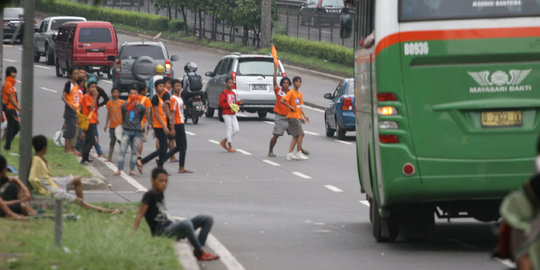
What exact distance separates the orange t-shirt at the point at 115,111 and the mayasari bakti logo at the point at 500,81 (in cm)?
1155

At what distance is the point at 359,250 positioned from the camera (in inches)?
513

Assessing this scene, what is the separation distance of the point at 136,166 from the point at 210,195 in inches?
187

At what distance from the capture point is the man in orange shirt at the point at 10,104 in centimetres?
2314

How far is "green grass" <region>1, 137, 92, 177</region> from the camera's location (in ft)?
64.5

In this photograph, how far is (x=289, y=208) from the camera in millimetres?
17234

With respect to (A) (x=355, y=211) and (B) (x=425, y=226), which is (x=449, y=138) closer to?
(B) (x=425, y=226)

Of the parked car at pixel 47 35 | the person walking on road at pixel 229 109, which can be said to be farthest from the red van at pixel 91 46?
the person walking on road at pixel 229 109

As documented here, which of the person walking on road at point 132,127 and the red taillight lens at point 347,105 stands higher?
the person walking on road at point 132,127

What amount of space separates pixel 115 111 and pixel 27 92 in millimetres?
7852

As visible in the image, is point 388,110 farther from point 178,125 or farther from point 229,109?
point 229,109

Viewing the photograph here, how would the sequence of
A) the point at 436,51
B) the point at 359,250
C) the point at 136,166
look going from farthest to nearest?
the point at 136,166 → the point at 359,250 → the point at 436,51

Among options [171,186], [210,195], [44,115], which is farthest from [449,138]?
[44,115]

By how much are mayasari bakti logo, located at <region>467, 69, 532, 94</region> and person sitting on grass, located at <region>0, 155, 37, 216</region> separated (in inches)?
199

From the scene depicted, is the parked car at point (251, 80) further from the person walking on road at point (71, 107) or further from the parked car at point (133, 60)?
the person walking on road at point (71, 107)
